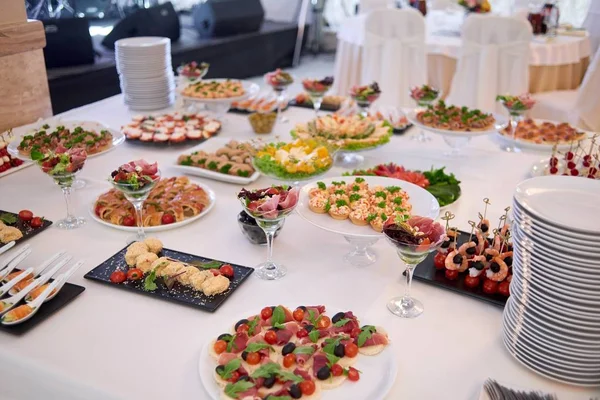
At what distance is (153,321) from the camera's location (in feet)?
4.22

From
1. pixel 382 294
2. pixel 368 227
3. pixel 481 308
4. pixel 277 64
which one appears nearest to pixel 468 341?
pixel 481 308

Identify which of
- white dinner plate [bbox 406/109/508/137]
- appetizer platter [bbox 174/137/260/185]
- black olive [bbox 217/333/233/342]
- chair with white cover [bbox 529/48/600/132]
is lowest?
chair with white cover [bbox 529/48/600/132]

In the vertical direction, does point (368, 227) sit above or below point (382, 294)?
above

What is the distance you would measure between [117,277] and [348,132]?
1130mm

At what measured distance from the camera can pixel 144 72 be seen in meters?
2.93

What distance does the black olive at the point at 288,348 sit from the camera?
1.08 metres

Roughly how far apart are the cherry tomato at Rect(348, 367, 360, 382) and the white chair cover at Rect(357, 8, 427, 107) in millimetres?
3466

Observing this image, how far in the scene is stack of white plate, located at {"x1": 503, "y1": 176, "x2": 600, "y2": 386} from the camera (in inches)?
39.6

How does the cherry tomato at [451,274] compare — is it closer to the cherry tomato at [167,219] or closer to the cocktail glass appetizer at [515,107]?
the cherry tomato at [167,219]

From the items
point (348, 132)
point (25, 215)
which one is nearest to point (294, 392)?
point (25, 215)

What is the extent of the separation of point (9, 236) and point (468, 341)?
1311 millimetres

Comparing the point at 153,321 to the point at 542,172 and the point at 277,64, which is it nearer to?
the point at 542,172

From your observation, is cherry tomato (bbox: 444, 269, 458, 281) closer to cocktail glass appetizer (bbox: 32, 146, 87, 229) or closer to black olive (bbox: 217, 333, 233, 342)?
black olive (bbox: 217, 333, 233, 342)

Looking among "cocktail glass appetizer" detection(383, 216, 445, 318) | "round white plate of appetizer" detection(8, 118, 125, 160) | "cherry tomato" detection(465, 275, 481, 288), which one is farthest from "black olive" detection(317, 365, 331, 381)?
"round white plate of appetizer" detection(8, 118, 125, 160)
